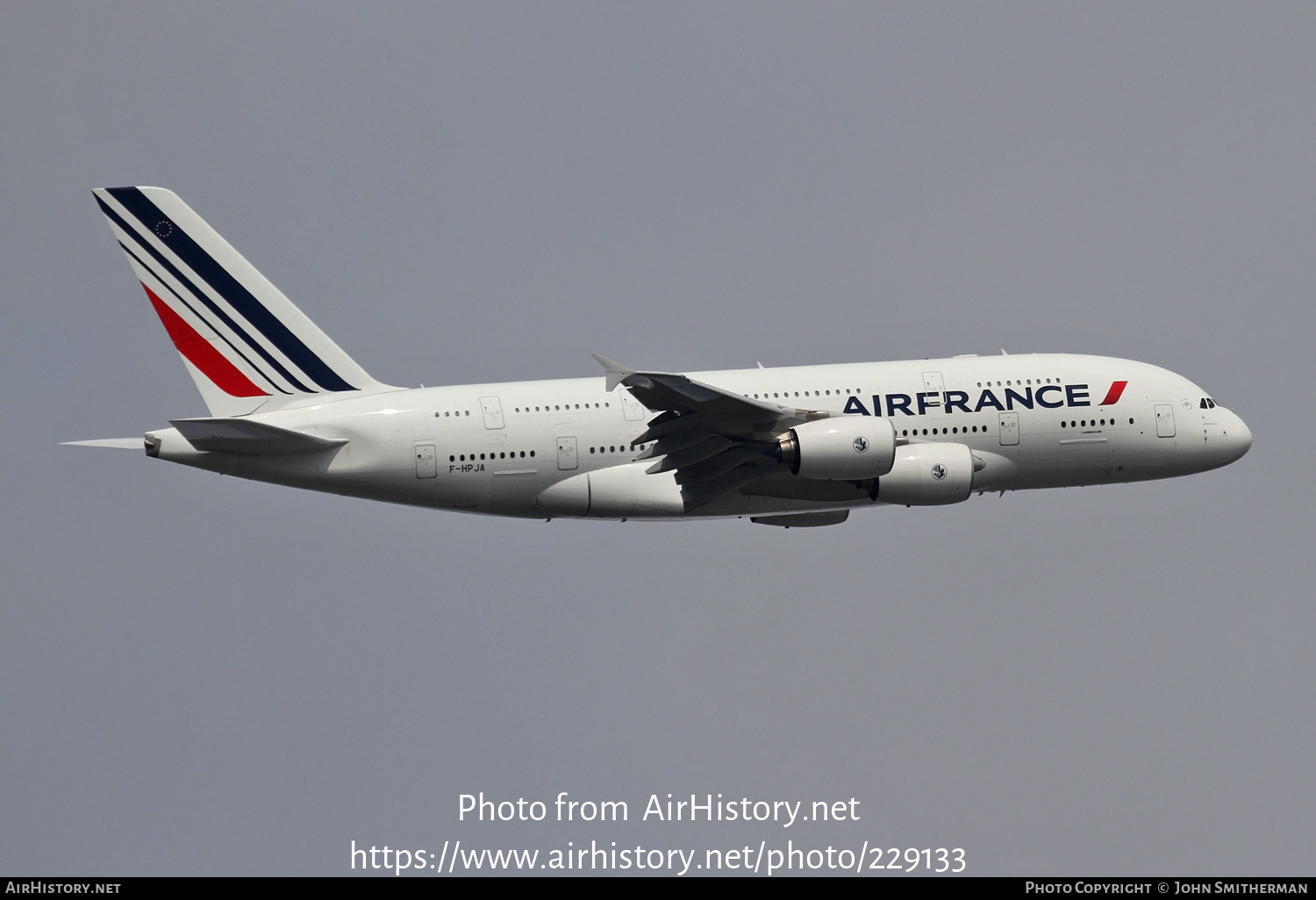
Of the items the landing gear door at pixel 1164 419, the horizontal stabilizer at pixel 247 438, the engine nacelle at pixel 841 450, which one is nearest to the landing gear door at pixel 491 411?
the horizontal stabilizer at pixel 247 438

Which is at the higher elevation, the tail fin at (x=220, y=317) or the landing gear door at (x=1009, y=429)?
the tail fin at (x=220, y=317)

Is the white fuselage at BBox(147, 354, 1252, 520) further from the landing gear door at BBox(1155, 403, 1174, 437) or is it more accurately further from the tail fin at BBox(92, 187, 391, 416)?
the tail fin at BBox(92, 187, 391, 416)

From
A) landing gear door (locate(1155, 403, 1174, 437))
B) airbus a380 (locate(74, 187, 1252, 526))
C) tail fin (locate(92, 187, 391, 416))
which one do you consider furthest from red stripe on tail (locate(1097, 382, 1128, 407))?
tail fin (locate(92, 187, 391, 416))

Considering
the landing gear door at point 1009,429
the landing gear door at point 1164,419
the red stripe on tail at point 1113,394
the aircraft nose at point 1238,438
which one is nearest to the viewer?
the landing gear door at point 1009,429

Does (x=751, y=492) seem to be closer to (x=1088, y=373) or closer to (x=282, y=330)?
(x=1088, y=373)

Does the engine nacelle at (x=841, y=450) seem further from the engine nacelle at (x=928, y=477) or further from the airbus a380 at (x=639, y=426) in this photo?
the engine nacelle at (x=928, y=477)

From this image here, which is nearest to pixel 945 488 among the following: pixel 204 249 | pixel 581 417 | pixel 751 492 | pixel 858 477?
pixel 858 477

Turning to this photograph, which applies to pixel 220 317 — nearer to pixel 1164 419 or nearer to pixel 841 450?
pixel 841 450

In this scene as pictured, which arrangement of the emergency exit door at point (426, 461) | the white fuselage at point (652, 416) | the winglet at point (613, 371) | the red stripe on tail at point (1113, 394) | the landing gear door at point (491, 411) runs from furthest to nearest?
1. the red stripe on tail at point (1113, 394)
2. the landing gear door at point (491, 411)
3. the white fuselage at point (652, 416)
4. the emergency exit door at point (426, 461)
5. the winglet at point (613, 371)
